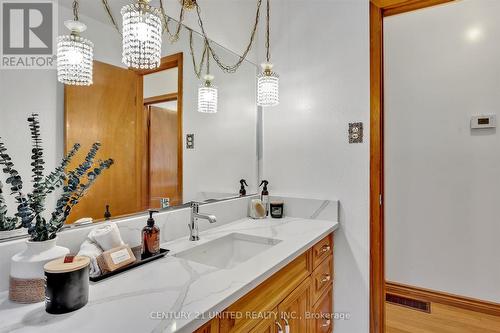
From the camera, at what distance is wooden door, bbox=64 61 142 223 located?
1073mm

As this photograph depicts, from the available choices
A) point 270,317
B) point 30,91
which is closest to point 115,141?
point 30,91

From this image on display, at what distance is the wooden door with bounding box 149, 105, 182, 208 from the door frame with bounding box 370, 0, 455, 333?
1.15 m

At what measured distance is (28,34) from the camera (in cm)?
98

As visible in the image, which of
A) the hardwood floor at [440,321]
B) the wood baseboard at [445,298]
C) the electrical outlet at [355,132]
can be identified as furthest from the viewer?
the wood baseboard at [445,298]

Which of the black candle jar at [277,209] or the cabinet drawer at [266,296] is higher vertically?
the black candle jar at [277,209]

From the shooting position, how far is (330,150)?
1906 mm

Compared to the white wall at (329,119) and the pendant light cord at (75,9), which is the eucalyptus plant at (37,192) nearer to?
the pendant light cord at (75,9)

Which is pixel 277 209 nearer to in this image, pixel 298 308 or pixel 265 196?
pixel 265 196

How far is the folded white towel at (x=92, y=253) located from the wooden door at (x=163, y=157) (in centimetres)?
37

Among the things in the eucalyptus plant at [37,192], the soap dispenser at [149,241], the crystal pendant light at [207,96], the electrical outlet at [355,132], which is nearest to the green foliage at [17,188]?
the eucalyptus plant at [37,192]

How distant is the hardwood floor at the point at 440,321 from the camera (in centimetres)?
210

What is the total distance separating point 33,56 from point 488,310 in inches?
130

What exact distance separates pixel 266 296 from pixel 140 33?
3.61 feet

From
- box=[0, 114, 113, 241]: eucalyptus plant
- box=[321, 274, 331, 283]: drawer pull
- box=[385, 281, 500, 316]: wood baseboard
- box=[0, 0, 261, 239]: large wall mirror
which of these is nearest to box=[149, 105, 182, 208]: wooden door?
box=[0, 0, 261, 239]: large wall mirror
